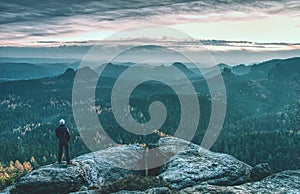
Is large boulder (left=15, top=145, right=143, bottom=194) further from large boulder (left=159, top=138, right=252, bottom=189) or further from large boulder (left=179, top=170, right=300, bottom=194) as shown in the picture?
large boulder (left=179, top=170, right=300, bottom=194)

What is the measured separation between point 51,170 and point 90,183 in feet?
16.0

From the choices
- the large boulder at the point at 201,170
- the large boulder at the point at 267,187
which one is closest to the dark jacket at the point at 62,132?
the large boulder at the point at 201,170

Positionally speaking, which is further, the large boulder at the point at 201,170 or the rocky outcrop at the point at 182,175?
the large boulder at the point at 201,170

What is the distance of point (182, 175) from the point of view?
120 ft

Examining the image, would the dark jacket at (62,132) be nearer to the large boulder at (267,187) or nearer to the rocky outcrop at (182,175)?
the rocky outcrop at (182,175)

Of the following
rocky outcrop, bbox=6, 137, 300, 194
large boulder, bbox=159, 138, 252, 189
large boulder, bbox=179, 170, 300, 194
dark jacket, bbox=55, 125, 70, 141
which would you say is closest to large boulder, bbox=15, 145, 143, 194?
rocky outcrop, bbox=6, 137, 300, 194

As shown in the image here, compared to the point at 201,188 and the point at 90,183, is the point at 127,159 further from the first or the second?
the point at 201,188

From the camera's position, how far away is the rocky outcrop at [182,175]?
3077 cm

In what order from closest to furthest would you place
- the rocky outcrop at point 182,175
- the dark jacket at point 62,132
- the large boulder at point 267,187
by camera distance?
the large boulder at point 267,187, the rocky outcrop at point 182,175, the dark jacket at point 62,132

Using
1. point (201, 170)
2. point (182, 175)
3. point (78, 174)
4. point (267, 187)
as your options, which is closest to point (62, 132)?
point (78, 174)

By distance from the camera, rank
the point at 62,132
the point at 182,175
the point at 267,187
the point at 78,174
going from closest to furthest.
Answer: the point at 267,187 → the point at 182,175 → the point at 78,174 → the point at 62,132

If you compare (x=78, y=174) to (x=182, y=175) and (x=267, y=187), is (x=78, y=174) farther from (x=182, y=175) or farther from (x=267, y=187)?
(x=267, y=187)

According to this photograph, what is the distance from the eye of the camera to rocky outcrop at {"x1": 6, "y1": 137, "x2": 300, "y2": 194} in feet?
101

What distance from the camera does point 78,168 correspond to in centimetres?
3931
